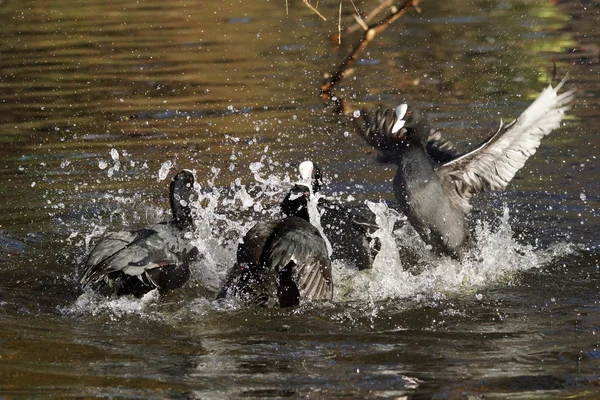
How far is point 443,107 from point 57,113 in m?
4.05

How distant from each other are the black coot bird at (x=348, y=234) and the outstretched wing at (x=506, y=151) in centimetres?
61

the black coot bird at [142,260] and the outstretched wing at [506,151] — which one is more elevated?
the outstretched wing at [506,151]

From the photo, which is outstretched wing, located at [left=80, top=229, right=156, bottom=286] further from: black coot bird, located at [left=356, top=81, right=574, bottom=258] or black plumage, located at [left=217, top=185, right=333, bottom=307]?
black coot bird, located at [left=356, top=81, right=574, bottom=258]

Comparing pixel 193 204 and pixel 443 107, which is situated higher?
pixel 443 107

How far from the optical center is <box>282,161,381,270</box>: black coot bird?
6121 millimetres

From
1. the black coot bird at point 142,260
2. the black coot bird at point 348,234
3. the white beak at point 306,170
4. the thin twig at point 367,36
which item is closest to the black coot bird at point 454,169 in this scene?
the black coot bird at point 348,234

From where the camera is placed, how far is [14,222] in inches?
275

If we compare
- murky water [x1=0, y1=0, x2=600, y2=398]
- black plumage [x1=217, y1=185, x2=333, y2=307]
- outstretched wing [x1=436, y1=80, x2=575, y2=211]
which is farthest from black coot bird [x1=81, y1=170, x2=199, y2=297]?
outstretched wing [x1=436, y1=80, x2=575, y2=211]


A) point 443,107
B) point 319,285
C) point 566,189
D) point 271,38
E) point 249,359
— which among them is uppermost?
point 271,38

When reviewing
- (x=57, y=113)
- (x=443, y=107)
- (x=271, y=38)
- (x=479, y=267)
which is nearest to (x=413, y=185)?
(x=479, y=267)

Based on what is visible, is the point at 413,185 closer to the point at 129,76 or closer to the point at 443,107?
the point at 443,107

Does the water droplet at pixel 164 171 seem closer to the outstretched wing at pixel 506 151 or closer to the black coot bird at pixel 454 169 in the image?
the black coot bird at pixel 454 169

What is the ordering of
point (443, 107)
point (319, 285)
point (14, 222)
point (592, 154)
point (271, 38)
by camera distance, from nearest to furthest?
point (319, 285) → point (14, 222) → point (592, 154) → point (443, 107) → point (271, 38)

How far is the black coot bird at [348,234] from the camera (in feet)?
20.1
